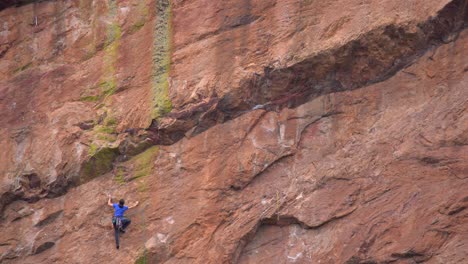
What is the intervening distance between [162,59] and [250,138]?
2769 millimetres

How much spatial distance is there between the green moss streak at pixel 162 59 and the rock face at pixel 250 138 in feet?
0.10

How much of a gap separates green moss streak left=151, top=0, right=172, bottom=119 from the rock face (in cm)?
3

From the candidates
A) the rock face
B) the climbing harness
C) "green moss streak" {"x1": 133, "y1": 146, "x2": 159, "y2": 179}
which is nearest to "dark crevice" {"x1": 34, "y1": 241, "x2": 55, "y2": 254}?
the rock face

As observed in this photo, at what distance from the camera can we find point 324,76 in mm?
21547

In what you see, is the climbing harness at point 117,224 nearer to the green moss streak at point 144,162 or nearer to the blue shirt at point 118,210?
the blue shirt at point 118,210

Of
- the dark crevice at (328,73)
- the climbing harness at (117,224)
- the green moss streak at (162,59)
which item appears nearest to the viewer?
the dark crevice at (328,73)

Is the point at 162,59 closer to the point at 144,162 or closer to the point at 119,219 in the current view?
the point at 144,162

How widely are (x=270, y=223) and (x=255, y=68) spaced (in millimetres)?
3277

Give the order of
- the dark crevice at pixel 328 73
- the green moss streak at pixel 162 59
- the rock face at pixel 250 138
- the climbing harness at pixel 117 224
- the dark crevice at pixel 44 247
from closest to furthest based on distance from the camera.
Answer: the rock face at pixel 250 138 → the dark crevice at pixel 328 73 → the climbing harness at pixel 117 224 → the dark crevice at pixel 44 247 → the green moss streak at pixel 162 59

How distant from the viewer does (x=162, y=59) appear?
22.6 m

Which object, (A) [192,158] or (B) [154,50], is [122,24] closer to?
(B) [154,50]

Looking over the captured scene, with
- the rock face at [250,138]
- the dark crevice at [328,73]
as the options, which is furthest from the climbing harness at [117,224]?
the dark crevice at [328,73]

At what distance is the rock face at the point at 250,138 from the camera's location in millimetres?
20438


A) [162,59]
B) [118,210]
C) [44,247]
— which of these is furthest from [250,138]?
[44,247]
